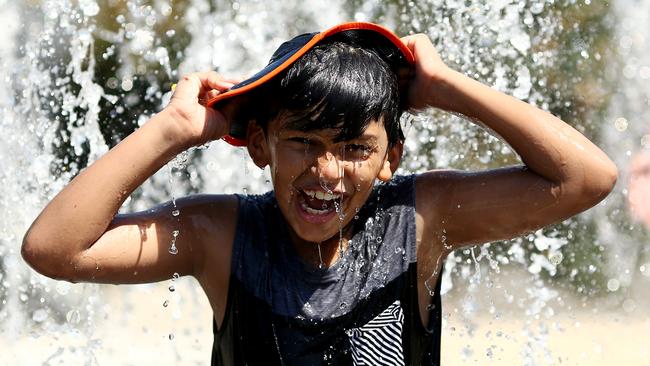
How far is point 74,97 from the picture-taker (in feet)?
18.7

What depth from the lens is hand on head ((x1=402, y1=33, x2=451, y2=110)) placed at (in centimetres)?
251

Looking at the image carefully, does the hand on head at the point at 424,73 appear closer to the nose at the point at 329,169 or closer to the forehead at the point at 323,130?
the forehead at the point at 323,130

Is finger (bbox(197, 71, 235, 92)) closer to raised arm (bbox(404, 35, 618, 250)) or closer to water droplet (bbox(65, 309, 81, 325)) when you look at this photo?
raised arm (bbox(404, 35, 618, 250))

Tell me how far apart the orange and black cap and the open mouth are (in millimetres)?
258

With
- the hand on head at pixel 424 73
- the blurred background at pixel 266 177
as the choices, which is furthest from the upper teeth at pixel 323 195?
the blurred background at pixel 266 177

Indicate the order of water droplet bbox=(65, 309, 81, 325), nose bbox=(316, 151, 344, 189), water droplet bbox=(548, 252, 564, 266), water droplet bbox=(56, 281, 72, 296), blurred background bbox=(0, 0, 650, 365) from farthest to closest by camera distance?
water droplet bbox=(548, 252, 564, 266) < water droplet bbox=(56, 281, 72, 296) < water droplet bbox=(65, 309, 81, 325) < blurred background bbox=(0, 0, 650, 365) < nose bbox=(316, 151, 344, 189)

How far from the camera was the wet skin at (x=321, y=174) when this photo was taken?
7.72 ft

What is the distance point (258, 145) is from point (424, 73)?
406 millimetres

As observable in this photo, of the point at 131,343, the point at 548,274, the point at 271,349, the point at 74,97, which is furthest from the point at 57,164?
the point at 271,349

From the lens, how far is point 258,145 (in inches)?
99.6

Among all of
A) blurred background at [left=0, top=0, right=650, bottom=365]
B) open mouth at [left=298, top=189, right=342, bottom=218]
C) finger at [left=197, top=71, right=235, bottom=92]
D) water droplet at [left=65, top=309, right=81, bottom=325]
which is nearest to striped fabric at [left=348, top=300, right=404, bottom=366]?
open mouth at [left=298, top=189, right=342, bottom=218]

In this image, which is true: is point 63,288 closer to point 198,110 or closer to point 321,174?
point 198,110

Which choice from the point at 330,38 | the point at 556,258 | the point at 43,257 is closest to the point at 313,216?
the point at 330,38

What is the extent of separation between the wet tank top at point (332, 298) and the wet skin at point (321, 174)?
0.11 m
